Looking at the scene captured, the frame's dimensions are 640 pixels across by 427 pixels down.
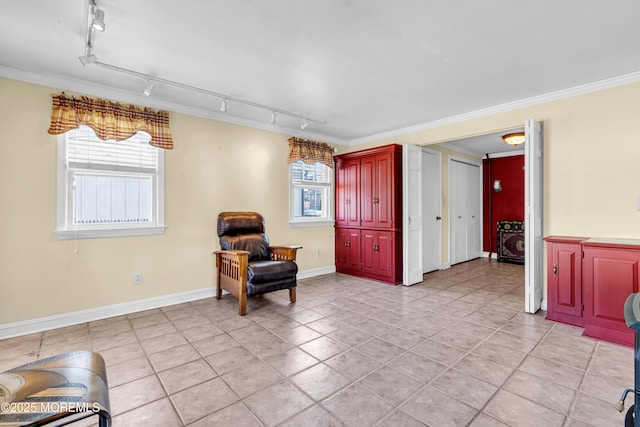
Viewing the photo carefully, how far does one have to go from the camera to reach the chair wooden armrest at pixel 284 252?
12.3 feet

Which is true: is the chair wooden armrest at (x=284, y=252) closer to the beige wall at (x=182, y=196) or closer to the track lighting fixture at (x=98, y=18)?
the beige wall at (x=182, y=196)

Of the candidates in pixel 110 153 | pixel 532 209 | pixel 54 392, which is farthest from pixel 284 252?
pixel 532 209

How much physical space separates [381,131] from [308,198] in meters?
1.66

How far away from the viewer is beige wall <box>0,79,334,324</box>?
2703mm

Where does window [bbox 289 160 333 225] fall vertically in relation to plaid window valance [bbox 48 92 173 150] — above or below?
below

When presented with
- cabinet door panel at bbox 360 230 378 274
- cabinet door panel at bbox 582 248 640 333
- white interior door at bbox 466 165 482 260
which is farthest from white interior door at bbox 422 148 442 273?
cabinet door panel at bbox 582 248 640 333

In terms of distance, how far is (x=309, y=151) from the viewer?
485cm

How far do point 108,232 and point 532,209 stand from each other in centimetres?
453

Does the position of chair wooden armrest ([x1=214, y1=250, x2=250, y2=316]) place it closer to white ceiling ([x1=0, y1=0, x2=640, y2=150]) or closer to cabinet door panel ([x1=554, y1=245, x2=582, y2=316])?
white ceiling ([x1=0, y1=0, x2=640, y2=150])

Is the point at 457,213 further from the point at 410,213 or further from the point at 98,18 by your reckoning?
the point at 98,18

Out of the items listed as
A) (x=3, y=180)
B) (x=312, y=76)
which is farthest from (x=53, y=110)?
(x=312, y=76)

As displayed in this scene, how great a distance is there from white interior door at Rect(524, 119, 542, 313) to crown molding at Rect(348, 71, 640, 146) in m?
0.33

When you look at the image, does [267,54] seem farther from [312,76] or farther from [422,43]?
[422,43]

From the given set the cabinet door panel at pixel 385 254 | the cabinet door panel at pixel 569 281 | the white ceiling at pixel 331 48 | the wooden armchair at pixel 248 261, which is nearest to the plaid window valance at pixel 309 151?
the white ceiling at pixel 331 48
